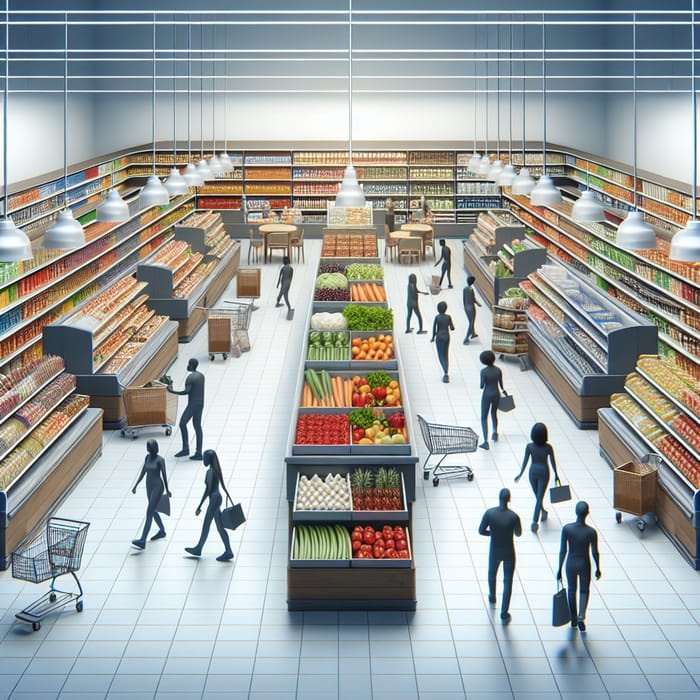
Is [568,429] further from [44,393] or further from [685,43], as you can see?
[685,43]

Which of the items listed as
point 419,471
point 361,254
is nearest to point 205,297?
point 361,254

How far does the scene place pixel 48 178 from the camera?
17.9 meters

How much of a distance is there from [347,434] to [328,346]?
3.33 meters

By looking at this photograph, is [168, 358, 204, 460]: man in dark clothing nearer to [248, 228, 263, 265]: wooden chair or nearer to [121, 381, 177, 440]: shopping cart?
[121, 381, 177, 440]: shopping cart

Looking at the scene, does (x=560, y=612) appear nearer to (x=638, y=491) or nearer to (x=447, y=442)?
(x=638, y=491)

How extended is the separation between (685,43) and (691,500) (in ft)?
45.8

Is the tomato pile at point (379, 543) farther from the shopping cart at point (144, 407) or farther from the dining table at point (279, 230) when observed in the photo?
the dining table at point (279, 230)

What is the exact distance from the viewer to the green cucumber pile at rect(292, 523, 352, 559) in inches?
323

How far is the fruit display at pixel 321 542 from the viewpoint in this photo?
8188 mm

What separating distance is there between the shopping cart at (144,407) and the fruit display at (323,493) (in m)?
3.85

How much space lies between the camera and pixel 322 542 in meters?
8.30

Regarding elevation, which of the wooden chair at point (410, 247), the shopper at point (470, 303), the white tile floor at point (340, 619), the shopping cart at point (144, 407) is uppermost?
the wooden chair at point (410, 247)

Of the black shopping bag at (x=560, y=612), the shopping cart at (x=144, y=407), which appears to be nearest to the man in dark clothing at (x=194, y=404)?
the shopping cart at (x=144, y=407)

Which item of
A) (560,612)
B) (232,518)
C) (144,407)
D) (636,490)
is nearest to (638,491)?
(636,490)
